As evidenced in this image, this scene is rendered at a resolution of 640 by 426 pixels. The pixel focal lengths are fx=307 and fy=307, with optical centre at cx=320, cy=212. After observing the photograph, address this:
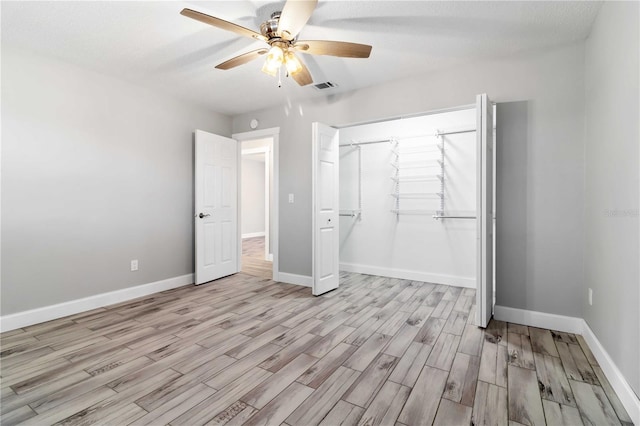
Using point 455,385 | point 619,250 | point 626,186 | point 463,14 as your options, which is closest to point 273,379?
point 455,385

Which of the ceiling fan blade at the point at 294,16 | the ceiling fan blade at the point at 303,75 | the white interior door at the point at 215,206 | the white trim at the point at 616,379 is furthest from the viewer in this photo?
the white interior door at the point at 215,206

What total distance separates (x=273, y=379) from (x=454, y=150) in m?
3.72

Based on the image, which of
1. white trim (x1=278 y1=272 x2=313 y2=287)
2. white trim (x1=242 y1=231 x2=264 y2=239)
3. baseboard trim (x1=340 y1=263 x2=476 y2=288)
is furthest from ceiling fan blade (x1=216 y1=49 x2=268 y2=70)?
white trim (x1=242 y1=231 x2=264 y2=239)

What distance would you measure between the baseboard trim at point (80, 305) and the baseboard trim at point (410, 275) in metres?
2.63

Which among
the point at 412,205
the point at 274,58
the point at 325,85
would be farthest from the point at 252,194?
the point at 274,58

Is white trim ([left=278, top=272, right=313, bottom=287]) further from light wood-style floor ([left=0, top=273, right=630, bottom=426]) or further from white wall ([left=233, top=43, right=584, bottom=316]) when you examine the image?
white wall ([left=233, top=43, right=584, bottom=316])

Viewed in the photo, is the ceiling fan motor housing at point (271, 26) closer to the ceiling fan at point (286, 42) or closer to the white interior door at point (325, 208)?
the ceiling fan at point (286, 42)

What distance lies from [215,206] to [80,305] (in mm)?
1954

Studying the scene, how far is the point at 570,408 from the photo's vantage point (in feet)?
5.50

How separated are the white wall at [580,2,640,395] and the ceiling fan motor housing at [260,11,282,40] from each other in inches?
81.2

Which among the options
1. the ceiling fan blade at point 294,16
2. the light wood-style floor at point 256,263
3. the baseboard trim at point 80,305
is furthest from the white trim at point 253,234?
the ceiling fan blade at point 294,16

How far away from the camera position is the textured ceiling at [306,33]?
223 cm

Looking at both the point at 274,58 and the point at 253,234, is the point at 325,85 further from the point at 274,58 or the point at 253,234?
the point at 253,234

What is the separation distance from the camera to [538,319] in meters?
2.81
